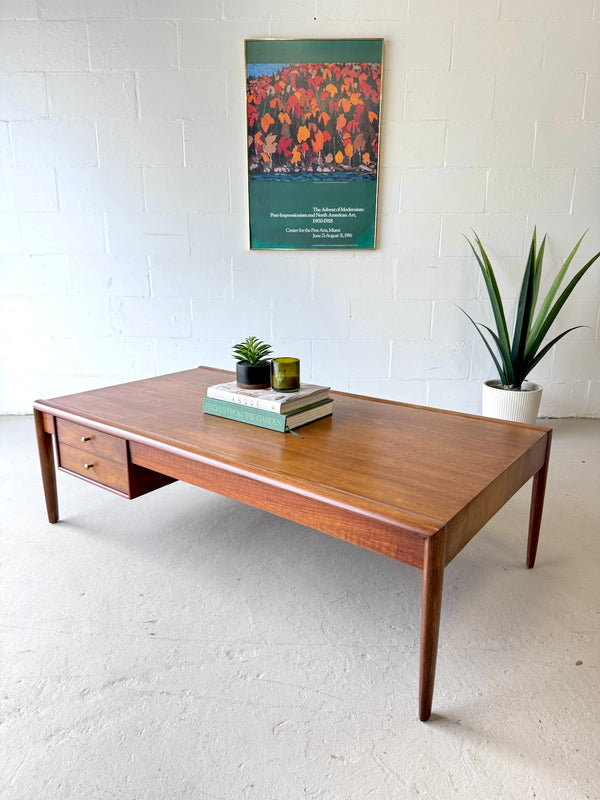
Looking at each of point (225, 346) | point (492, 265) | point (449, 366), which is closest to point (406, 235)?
point (492, 265)

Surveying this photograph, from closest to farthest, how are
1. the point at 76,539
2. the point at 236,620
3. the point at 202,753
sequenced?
the point at 202,753
the point at 236,620
the point at 76,539

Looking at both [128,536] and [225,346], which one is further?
[225,346]

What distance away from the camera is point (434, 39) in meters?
2.79

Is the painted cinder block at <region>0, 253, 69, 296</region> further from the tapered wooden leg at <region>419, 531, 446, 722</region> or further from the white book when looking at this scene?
the tapered wooden leg at <region>419, 531, 446, 722</region>

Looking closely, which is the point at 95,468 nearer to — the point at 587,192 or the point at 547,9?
the point at 587,192

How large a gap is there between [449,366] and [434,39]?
1615 millimetres

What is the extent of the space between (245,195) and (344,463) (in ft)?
6.82

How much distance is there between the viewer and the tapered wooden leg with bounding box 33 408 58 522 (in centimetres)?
193

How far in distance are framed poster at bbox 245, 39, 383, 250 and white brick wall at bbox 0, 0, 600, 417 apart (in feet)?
0.22

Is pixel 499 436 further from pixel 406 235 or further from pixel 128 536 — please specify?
pixel 406 235

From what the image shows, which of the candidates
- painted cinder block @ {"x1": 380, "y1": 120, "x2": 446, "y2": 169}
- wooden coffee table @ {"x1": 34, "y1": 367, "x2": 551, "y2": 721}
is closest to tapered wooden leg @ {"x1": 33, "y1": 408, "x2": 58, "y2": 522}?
wooden coffee table @ {"x1": 34, "y1": 367, "x2": 551, "y2": 721}

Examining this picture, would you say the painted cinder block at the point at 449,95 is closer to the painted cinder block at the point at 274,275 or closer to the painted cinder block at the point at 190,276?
the painted cinder block at the point at 274,275

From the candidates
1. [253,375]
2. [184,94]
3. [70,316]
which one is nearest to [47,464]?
[253,375]

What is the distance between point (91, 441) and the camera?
1.74 metres
